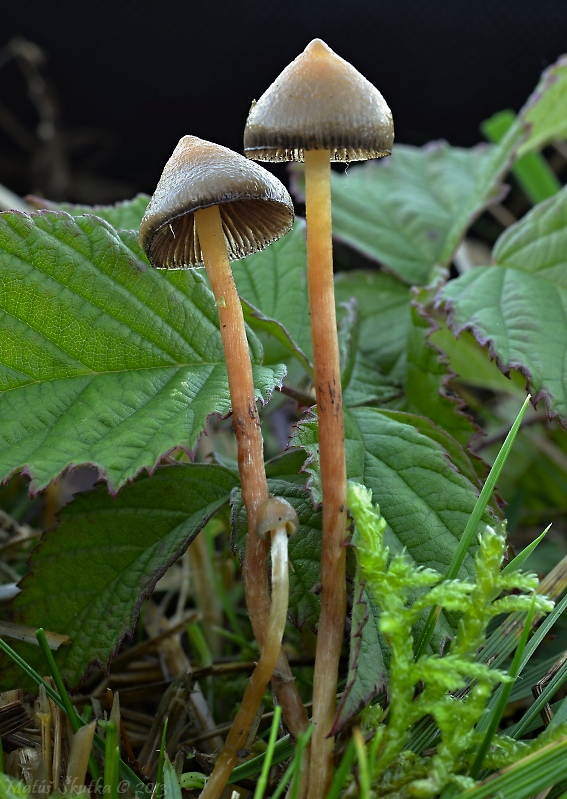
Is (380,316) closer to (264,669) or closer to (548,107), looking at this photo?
(548,107)

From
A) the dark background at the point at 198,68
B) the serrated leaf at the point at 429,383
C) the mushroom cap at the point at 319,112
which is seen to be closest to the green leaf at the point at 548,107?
the serrated leaf at the point at 429,383

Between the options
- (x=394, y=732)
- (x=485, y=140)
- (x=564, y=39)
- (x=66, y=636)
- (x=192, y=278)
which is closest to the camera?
(x=394, y=732)

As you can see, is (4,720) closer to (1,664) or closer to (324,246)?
(1,664)

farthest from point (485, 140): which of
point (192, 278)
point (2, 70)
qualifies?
point (192, 278)

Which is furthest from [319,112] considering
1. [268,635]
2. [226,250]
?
[268,635]

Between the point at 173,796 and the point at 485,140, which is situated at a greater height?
the point at 485,140

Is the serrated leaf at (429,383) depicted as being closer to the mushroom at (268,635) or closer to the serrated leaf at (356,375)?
the serrated leaf at (356,375)
